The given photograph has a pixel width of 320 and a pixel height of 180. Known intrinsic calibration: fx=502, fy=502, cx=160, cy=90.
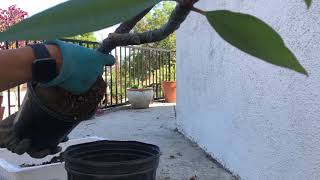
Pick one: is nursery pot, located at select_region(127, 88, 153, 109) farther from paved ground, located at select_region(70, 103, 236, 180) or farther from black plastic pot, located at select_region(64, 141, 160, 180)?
black plastic pot, located at select_region(64, 141, 160, 180)

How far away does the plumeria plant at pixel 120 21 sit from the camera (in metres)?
0.37

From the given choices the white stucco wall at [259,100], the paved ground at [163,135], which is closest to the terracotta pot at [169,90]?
the paved ground at [163,135]

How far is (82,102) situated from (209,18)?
1.21m

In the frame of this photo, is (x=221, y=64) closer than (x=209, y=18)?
No

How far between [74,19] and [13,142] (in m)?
1.56

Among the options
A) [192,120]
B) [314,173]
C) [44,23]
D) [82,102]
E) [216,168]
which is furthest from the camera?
[192,120]

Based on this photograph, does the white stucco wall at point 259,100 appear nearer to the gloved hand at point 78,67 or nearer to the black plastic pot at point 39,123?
the gloved hand at point 78,67

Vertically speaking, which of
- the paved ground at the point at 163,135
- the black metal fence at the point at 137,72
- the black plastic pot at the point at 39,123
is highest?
the black plastic pot at the point at 39,123

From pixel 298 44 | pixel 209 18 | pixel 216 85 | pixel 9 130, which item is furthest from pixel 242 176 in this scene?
pixel 209 18

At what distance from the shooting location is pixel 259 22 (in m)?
0.39

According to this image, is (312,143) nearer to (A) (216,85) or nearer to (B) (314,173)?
(B) (314,173)

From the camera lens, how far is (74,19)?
37 cm

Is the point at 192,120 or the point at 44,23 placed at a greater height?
the point at 44,23

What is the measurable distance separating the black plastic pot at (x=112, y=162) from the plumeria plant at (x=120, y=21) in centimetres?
126
